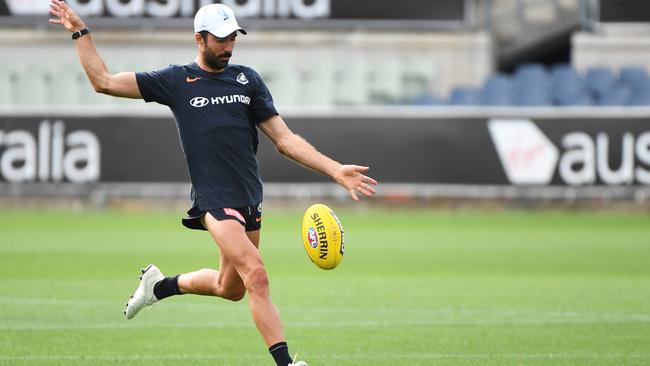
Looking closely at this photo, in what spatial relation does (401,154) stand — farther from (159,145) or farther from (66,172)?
(66,172)

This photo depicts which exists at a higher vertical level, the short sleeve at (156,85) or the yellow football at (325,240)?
the short sleeve at (156,85)

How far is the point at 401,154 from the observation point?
95.6ft

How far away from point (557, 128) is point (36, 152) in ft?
37.6

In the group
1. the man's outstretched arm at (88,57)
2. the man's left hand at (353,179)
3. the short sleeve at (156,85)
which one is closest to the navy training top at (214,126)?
the short sleeve at (156,85)

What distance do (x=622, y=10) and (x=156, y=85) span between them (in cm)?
2557

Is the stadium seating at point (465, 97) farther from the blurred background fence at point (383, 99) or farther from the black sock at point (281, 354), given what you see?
the black sock at point (281, 354)

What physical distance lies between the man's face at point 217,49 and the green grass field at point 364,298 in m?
2.46

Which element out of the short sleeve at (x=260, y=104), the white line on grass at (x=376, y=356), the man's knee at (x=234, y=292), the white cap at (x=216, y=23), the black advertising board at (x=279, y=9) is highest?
the white cap at (x=216, y=23)

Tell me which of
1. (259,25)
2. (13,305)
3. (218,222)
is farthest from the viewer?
(259,25)

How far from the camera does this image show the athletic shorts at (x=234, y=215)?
9.23 m

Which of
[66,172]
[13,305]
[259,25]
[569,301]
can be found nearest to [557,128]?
[259,25]

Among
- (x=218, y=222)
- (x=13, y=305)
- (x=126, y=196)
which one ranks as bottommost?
(x=126, y=196)

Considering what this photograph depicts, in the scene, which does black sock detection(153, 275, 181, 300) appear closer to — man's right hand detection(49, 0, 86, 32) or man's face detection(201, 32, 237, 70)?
man's face detection(201, 32, 237, 70)

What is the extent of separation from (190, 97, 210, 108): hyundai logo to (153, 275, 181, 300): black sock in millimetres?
1734
